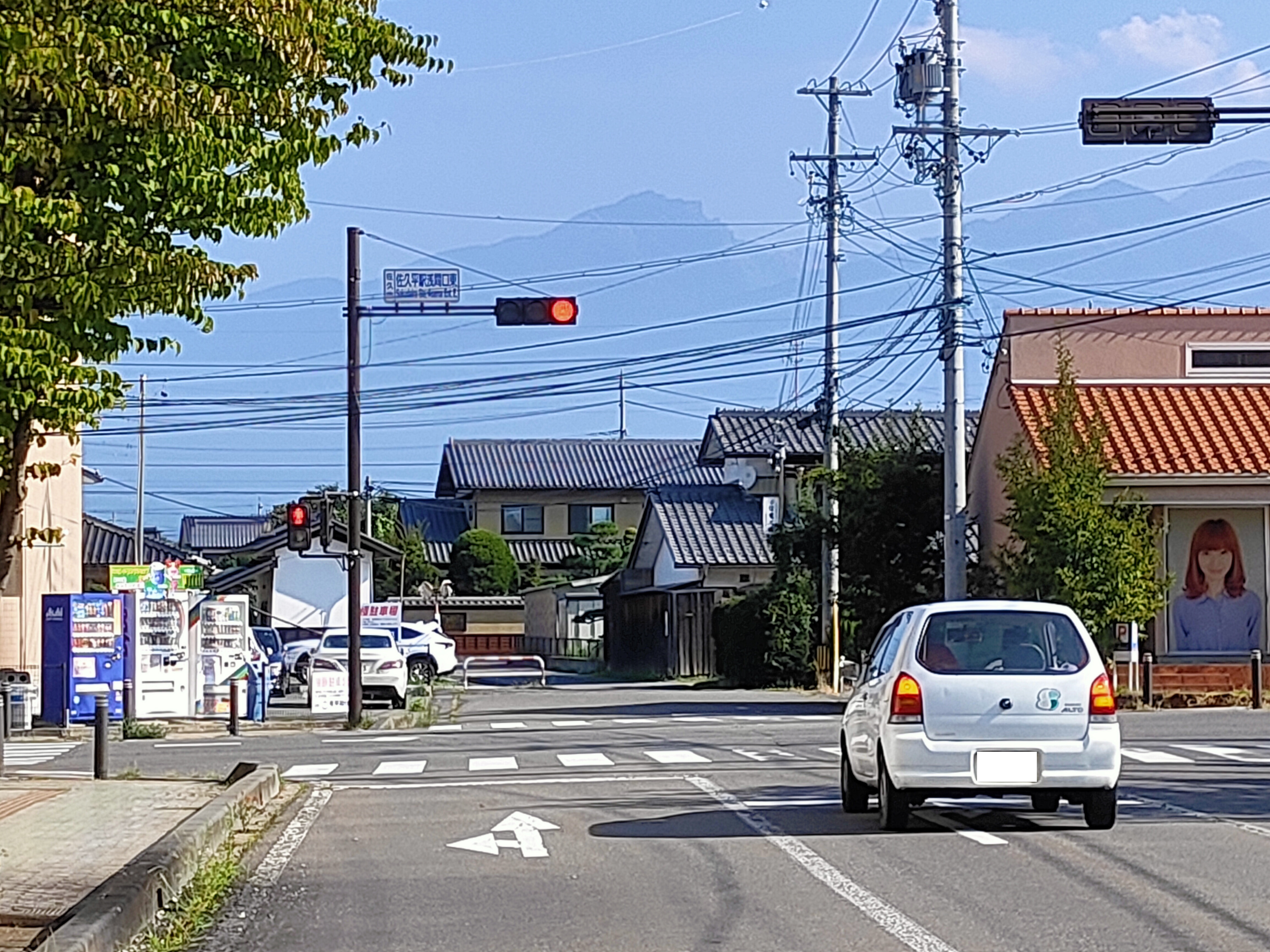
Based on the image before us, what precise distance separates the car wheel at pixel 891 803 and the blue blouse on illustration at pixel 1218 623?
2063 centimetres

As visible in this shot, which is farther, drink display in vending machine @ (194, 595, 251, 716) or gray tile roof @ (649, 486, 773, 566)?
gray tile roof @ (649, 486, 773, 566)

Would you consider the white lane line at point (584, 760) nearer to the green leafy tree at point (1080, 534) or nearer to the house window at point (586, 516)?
the green leafy tree at point (1080, 534)

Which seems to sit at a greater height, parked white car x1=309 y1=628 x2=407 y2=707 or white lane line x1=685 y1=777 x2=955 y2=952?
parked white car x1=309 y1=628 x2=407 y2=707

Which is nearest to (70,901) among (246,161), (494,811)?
(246,161)

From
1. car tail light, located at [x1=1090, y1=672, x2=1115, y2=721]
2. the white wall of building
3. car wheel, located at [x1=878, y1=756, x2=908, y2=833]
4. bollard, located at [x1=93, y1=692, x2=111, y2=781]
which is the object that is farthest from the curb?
the white wall of building

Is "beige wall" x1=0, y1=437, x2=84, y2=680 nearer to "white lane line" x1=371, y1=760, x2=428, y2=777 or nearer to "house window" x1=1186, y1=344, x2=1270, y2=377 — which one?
"white lane line" x1=371, y1=760, x2=428, y2=777

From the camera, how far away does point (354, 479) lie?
30.4 m

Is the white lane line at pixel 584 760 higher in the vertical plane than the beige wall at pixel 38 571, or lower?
lower

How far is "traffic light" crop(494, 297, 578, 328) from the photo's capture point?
976 inches

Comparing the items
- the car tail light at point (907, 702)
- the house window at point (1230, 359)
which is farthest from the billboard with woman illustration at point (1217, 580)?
the car tail light at point (907, 702)

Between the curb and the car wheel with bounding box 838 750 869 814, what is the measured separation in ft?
16.0

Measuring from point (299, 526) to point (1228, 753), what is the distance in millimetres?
14650

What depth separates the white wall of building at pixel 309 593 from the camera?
191 feet

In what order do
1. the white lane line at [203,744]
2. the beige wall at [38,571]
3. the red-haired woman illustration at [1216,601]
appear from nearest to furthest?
the white lane line at [203,744] → the red-haired woman illustration at [1216,601] → the beige wall at [38,571]
